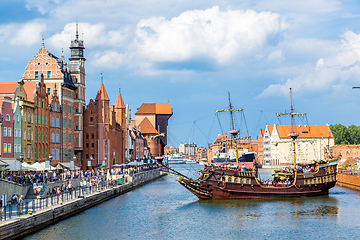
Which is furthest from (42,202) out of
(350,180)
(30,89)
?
(350,180)

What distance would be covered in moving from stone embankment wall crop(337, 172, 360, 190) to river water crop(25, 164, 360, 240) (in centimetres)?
1782

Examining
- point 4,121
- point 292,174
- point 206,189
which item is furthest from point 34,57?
point 292,174

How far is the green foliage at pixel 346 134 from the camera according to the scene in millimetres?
193200

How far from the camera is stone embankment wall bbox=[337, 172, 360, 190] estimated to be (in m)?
78.5

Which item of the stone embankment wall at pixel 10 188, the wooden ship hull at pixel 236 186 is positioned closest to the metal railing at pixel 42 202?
the stone embankment wall at pixel 10 188

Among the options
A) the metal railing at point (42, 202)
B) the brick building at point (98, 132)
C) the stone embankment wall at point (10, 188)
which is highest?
the brick building at point (98, 132)

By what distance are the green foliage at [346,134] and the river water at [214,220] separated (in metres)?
140

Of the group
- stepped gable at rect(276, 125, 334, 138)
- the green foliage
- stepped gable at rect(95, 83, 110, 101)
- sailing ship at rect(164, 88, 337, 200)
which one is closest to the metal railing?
sailing ship at rect(164, 88, 337, 200)

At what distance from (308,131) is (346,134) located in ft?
65.2

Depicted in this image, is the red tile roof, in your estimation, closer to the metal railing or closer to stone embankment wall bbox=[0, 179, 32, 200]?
the metal railing

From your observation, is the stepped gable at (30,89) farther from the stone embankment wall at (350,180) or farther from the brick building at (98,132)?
the stone embankment wall at (350,180)

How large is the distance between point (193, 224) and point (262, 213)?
34.0ft

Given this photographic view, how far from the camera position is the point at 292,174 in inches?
2569

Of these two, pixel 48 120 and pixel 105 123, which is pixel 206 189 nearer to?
pixel 48 120
